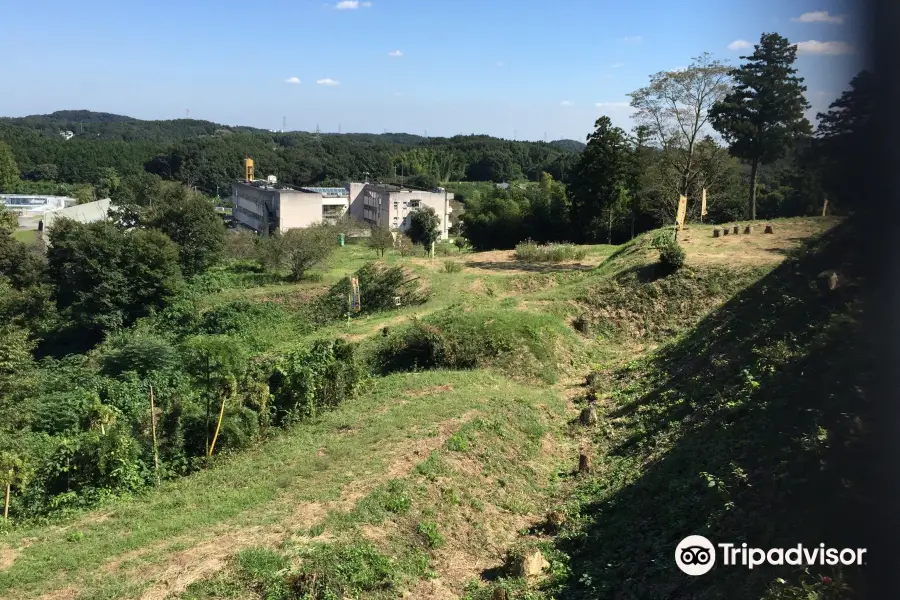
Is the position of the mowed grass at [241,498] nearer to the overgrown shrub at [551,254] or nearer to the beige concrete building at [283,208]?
the overgrown shrub at [551,254]

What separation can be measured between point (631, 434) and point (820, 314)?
2861 mm

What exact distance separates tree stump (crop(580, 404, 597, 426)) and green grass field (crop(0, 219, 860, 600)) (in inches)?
5.9

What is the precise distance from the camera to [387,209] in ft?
156

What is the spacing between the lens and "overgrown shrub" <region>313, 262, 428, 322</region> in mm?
18234

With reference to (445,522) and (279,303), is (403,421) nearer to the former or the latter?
(445,522)

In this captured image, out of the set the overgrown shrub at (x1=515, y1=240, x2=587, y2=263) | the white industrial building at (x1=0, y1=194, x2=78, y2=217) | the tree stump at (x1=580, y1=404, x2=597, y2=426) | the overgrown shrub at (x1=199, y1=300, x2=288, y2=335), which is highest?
the white industrial building at (x1=0, y1=194, x2=78, y2=217)

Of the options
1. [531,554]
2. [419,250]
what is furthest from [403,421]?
[419,250]

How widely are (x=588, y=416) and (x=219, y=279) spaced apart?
2020cm

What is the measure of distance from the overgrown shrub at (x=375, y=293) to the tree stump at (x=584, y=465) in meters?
9.61

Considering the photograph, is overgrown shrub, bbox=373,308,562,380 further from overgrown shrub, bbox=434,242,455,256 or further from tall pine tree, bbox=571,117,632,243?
overgrown shrub, bbox=434,242,455,256

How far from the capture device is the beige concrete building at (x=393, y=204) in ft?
156

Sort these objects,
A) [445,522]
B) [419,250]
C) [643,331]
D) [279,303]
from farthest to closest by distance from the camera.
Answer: [419,250] < [279,303] < [643,331] < [445,522]

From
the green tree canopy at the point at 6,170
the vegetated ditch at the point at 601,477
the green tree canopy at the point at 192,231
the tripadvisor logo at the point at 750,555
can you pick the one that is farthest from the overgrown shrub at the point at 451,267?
the green tree canopy at the point at 6,170

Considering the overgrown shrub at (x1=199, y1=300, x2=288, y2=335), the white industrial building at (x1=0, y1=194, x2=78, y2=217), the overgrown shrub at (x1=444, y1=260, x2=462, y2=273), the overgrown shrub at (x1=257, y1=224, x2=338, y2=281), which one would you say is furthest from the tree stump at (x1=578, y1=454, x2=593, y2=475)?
the white industrial building at (x1=0, y1=194, x2=78, y2=217)
